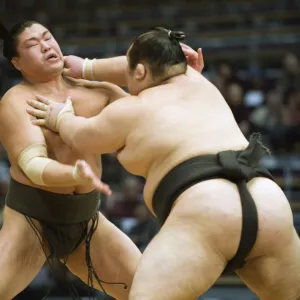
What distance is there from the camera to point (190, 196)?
84.0 inches

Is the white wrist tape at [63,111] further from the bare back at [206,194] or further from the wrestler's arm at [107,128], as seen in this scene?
the bare back at [206,194]

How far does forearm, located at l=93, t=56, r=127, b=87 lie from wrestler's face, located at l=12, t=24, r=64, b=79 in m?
0.16

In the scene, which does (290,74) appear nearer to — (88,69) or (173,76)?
(88,69)

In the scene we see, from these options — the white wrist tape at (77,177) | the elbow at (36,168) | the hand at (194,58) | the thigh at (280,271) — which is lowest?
the thigh at (280,271)

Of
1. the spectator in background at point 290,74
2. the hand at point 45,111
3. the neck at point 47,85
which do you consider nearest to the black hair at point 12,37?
the neck at point 47,85

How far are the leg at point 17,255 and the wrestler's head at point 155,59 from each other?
707 mm

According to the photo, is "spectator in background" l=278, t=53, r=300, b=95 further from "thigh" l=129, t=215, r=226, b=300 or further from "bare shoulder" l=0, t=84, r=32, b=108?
"thigh" l=129, t=215, r=226, b=300

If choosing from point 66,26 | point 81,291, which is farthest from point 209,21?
point 81,291

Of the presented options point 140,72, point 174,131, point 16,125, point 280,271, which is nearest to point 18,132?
point 16,125

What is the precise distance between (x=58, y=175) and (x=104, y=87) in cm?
56

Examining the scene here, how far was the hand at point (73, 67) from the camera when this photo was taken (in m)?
2.81

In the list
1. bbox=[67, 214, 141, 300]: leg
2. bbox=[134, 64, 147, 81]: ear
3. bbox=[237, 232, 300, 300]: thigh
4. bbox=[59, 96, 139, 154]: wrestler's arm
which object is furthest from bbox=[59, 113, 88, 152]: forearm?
bbox=[237, 232, 300, 300]: thigh

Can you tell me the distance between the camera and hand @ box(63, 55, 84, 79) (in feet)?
9.23

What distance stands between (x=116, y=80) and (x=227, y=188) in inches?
32.9
